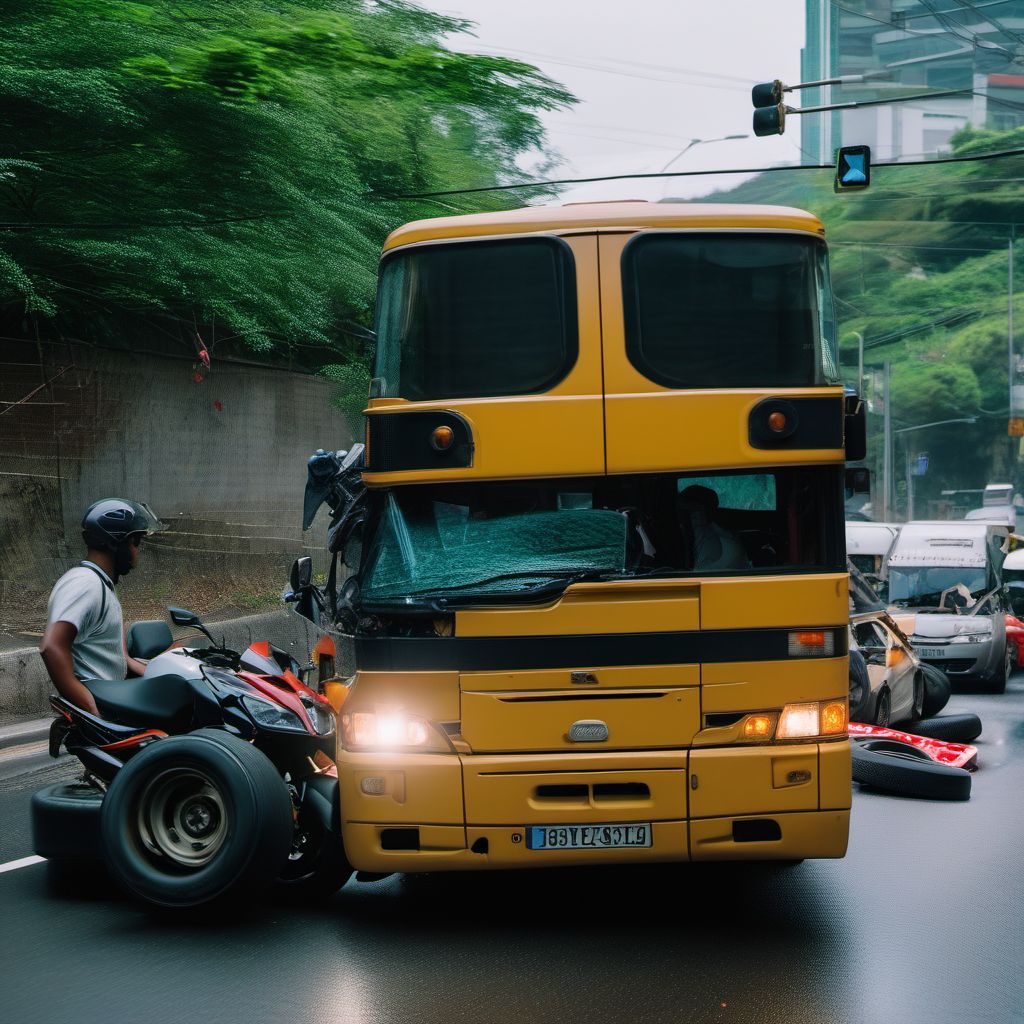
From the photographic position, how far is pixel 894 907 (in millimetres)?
7039

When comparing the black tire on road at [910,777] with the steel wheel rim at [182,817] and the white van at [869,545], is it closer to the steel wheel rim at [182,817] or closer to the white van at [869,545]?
the steel wheel rim at [182,817]

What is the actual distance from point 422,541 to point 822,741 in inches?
77.3

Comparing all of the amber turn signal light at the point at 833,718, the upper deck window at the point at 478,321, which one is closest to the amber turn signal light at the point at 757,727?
the amber turn signal light at the point at 833,718

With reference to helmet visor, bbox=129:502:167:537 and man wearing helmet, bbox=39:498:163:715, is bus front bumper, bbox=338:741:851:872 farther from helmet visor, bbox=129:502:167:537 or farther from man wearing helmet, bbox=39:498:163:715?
helmet visor, bbox=129:502:167:537

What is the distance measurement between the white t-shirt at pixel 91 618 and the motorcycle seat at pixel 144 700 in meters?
0.13

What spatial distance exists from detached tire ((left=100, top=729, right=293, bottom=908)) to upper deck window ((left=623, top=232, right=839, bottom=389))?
98.4 inches

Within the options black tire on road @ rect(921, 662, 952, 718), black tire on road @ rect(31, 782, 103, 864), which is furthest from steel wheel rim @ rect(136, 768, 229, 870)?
black tire on road @ rect(921, 662, 952, 718)

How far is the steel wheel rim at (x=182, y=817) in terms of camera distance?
659 centimetres

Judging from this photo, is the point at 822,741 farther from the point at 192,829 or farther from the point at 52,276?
the point at 52,276

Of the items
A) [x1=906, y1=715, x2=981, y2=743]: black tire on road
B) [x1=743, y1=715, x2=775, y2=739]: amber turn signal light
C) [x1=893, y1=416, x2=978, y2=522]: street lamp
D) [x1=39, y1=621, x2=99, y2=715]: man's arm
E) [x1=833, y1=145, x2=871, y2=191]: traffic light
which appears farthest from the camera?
[x1=893, y1=416, x2=978, y2=522]: street lamp

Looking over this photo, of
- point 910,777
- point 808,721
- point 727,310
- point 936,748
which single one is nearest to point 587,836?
point 808,721

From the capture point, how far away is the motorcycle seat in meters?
6.96

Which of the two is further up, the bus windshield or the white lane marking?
the bus windshield

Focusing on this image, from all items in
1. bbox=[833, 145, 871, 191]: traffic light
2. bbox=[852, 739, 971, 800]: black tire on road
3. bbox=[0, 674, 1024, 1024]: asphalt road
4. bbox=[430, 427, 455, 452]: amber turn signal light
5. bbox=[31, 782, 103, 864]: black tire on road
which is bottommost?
bbox=[852, 739, 971, 800]: black tire on road
